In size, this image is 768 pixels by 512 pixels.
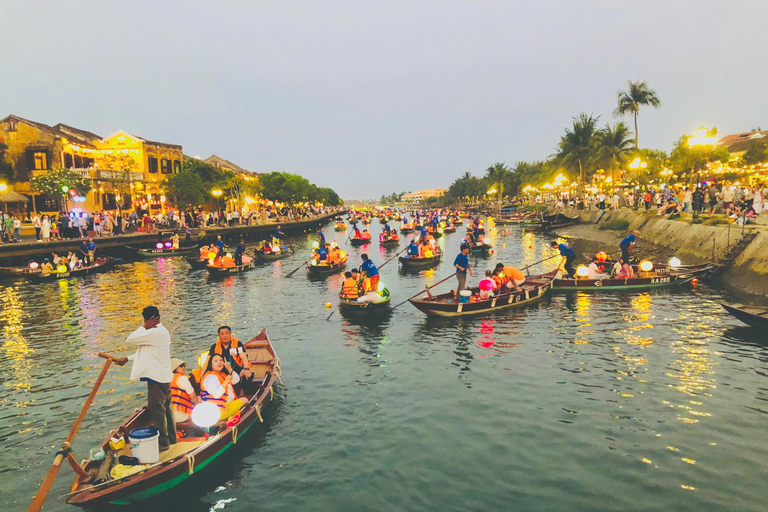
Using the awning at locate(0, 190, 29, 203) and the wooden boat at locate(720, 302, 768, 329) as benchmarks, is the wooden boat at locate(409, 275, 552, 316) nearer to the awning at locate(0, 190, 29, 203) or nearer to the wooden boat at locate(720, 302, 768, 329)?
the wooden boat at locate(720, 302, 768, 329)

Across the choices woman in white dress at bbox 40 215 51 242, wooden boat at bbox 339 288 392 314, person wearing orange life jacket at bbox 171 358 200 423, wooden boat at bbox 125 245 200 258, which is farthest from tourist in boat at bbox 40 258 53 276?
person wearing orange life jacket at bbox 171 358 200 423

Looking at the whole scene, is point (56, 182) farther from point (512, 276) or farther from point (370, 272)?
point (512, 276)

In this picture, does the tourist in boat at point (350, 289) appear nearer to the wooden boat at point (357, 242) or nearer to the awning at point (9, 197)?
the wooden boat at point (357, 242)

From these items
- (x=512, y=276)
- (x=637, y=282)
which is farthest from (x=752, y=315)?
(x=512, y=276)

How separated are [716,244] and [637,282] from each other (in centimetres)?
744

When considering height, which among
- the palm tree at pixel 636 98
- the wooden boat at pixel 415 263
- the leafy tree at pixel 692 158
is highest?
the palm tree at pixel 636 98

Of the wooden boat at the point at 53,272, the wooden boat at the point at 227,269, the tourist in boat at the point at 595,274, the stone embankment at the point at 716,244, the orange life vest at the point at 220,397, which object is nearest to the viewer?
the orange life vest at the point at 220,397

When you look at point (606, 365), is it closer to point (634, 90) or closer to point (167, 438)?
point (167, 438)

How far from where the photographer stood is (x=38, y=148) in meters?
50.8

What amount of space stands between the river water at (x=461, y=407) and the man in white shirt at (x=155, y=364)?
1407 millimetres

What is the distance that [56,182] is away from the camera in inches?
1745

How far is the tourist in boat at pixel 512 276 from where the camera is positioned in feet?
67.8

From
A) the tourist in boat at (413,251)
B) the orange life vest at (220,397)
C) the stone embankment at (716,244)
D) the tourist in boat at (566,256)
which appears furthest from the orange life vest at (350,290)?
the stone embankment at (716,244)

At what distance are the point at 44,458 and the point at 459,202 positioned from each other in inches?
6960
